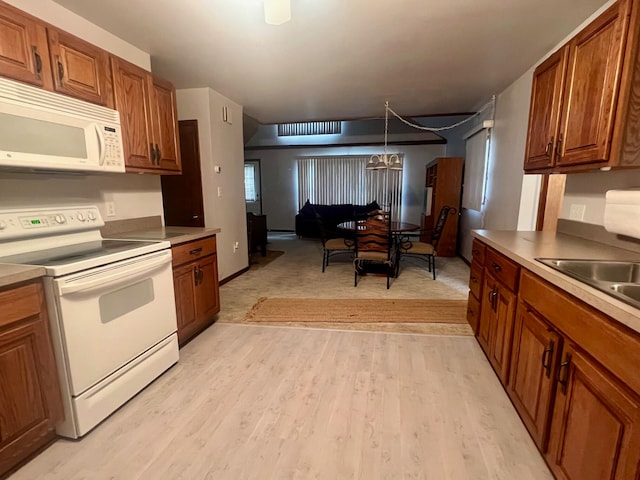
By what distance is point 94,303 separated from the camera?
5.13ft

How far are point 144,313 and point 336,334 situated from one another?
149 cm

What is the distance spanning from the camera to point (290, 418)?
1682mm

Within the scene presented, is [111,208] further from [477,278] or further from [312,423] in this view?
[477,278]

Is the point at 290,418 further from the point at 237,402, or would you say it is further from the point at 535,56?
the point at 535,56

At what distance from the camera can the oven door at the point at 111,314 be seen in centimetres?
146

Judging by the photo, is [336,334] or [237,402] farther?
[336,334]

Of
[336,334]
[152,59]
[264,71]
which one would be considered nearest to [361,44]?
[264,71]

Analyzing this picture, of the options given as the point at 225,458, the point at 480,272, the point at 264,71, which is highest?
the point at 264,71

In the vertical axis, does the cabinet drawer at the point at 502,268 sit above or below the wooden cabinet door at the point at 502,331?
above

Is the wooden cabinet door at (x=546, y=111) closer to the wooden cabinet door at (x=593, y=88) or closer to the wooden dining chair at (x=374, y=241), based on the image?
Answer: the wooden cabinet door at (x=593, y=88)

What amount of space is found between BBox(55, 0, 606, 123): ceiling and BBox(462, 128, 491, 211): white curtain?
805mm

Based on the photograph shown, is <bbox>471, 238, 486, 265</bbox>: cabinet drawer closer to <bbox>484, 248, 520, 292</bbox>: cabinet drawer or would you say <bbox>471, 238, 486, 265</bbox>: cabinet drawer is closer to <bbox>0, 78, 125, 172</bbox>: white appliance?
<bbox>484, 248, 520, 292</bbox>: cabinet drawer

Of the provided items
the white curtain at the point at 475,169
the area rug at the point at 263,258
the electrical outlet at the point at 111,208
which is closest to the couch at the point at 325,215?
the area rug at the point at 263,258

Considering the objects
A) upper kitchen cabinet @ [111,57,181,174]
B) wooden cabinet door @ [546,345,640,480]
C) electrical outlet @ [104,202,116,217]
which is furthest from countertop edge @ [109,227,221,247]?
wooden cabinet door @ [546,345,640,480]
